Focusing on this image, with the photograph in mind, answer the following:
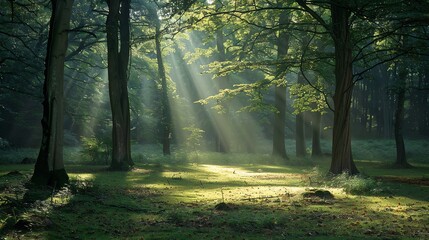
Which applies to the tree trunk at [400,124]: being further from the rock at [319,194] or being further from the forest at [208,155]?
the rock at [319,194]

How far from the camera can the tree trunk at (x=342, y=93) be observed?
16.6 meters

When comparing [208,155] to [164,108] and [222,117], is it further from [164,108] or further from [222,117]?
[222,117]

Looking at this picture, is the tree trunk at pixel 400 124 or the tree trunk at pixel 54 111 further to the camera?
the tree trunk at pixel 400 124

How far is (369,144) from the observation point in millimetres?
42531

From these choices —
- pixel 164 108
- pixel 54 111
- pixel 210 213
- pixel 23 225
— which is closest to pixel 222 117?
pixel 164 108

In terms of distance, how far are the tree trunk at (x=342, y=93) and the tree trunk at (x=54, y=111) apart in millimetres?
10016

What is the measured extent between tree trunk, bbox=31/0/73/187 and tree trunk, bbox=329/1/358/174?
394 inches

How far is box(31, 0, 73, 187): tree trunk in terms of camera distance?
37.6ft

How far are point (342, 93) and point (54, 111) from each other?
426 inches

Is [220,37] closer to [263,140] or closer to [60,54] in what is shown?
[263,140]

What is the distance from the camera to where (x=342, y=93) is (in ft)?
55.3

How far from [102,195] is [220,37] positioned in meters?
25.6

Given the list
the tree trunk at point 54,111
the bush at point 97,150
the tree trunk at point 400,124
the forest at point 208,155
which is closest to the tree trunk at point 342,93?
the forest at point 208,155

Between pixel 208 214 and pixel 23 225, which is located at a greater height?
pixel 23 225
